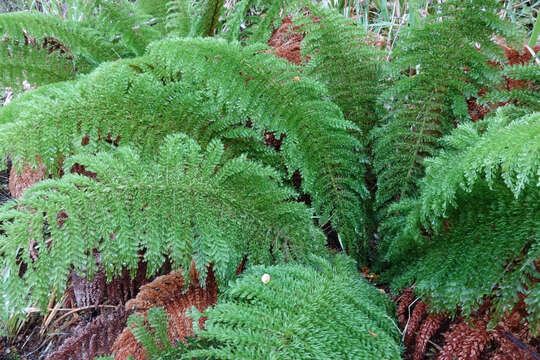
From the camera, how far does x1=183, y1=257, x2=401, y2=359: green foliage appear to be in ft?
2.83

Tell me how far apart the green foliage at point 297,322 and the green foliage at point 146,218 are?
17cm

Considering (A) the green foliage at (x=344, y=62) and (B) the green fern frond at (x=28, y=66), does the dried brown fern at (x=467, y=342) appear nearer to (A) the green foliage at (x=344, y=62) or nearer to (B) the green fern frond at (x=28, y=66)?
(A) the green foliage at (x=344, y=62)

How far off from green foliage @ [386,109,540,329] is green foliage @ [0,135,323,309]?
17.0 inches

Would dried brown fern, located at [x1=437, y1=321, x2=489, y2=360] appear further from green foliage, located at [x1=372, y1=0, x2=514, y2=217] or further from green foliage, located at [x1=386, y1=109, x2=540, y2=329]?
green foliage, located at [x1=372, y1=0, x2=514, y2=217]

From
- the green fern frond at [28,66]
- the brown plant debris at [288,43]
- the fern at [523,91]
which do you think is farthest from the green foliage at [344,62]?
the green fern frond at [28,66]

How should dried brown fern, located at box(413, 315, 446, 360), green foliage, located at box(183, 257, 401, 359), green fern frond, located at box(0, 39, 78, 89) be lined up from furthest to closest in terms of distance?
green fern frond, located at box(0, 39, 78, 89)
dried brown fern, located at box(413, 315, 446, 360)
green foliage, located at box(183, 257, 401, 359)

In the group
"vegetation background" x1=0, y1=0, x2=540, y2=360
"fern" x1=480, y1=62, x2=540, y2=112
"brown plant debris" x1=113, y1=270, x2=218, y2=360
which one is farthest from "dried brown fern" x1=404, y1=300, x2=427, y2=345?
"fern" x1=480, y1=62, x2=540, y2=112

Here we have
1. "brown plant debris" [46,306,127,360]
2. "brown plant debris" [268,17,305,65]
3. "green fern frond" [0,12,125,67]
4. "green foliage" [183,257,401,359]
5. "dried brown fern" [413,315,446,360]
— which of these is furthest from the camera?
"brown plant debris" [268,17,305,65]

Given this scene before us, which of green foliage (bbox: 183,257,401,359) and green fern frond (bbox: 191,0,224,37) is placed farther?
green fern frond (bbox: 191,0,224,37)

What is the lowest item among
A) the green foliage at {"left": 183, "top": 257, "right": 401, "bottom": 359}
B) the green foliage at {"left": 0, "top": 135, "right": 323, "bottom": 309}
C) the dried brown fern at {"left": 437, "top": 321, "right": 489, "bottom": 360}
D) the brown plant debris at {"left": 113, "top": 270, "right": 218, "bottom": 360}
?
the brown plant debris at {"left": 113, "top": 270, "right": 218, "bottom": 360}

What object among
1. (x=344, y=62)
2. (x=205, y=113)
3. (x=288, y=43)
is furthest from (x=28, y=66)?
(x=344, y=62)

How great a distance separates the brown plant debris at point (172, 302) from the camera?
120cm

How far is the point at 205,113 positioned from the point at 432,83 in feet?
2.84

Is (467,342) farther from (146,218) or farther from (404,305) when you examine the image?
(146,218)
